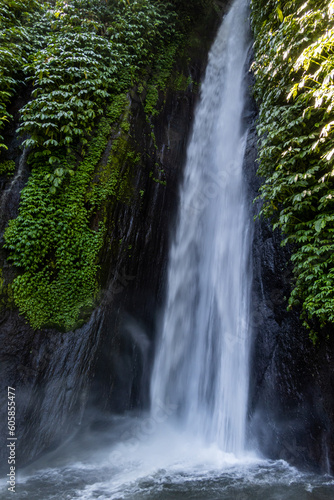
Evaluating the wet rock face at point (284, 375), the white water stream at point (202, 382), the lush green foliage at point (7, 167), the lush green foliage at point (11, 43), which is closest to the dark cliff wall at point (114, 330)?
the lush green foliage at point (7, 167)

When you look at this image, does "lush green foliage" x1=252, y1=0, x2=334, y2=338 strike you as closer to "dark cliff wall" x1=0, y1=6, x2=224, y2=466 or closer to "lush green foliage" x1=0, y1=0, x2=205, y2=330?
"dark cliff wall" x1=0, y1=6, x2=224, y2=466

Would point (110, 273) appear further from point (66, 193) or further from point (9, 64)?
point (9, 64)

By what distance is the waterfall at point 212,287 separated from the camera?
222 inches

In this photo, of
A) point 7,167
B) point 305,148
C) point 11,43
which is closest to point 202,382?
point 305,148

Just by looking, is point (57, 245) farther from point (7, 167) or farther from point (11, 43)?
point (11, 43)

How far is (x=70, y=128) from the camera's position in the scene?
20.7 ft

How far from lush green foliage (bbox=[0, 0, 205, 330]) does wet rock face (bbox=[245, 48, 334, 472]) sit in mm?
3543

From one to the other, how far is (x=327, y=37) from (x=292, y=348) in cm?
487

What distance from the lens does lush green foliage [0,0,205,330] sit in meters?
5.43

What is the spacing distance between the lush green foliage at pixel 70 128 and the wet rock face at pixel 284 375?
11.6ft

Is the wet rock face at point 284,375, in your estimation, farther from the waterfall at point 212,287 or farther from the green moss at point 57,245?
the green moss at point 57,245

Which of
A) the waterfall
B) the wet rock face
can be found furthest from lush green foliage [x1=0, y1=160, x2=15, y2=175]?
the wet rock face

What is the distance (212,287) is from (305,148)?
12.1ft

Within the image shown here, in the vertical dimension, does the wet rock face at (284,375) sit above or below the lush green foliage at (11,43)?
below
